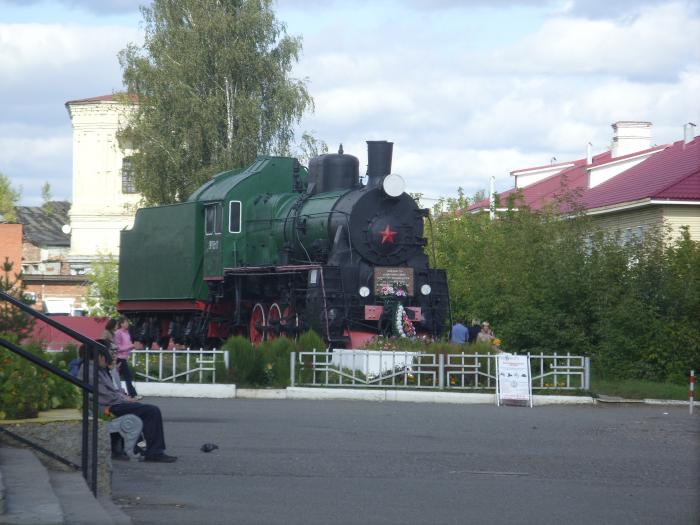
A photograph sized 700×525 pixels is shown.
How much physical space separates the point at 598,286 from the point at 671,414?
743 centimetres

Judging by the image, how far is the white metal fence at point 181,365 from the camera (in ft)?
74.3

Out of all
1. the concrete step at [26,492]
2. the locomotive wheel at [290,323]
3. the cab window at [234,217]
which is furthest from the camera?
the cab window at [234,217]

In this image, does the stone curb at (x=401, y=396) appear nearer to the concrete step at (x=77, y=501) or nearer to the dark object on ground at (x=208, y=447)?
the dark object on ground at (x=208, y=447)

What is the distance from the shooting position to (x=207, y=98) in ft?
155

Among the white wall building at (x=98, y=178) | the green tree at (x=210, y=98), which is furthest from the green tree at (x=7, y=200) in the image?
the green tree at (x=210, y=98)

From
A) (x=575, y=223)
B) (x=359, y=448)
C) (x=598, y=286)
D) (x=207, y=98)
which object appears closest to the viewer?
(x=359, y=448)

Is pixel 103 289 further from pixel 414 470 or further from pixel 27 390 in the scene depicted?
pixel 27 390

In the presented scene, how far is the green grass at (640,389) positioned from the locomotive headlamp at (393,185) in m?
5.69

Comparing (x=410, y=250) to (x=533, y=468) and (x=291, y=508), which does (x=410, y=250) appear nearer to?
(x=533, y=468)

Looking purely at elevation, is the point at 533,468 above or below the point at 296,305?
below

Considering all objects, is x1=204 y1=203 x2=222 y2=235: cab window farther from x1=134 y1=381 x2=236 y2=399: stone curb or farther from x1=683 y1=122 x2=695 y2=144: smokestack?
x1=683 y1=122 x2=695 y2=144: smokestack

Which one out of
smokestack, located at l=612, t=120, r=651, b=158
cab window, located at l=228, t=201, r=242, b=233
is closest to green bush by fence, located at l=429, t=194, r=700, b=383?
cab window, located at l=228, t=201, r=242, b=233

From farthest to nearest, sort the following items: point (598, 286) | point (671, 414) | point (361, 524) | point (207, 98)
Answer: point (207, 98) < point (598, 286) < point (671, 414) < point (361, 524)

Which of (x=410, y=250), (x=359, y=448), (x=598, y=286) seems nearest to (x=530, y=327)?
(x=598, y=286)
